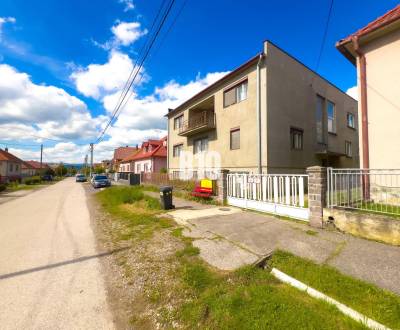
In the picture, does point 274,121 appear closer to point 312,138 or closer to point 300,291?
point 312,138

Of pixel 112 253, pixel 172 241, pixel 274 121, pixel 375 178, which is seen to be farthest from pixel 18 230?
pixel 274 121

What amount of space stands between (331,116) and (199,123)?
1136 centimetres

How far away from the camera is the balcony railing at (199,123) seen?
55.2 ft

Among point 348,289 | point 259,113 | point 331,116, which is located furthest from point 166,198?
point 331,116

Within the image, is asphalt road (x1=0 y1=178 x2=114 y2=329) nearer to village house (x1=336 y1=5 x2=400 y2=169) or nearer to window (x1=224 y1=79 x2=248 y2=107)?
village house (x1=336 y1=5 x2=400 y2=169)

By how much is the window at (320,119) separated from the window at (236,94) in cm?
664

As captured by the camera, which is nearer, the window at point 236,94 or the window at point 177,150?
the window at point 236,94

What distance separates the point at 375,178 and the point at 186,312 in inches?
313

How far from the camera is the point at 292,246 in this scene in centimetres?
477

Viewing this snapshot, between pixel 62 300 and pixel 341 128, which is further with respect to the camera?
pixel 341 128

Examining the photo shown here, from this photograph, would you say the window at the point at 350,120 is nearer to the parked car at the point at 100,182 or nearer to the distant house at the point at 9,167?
the parked car at the point at 100,182

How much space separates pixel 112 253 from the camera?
16.4 ft

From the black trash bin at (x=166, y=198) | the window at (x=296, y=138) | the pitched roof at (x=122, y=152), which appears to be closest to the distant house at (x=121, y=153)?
the pitched roof at (x=122, y=152)

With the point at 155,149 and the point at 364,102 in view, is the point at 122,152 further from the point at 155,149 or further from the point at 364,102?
the point at 364,102
